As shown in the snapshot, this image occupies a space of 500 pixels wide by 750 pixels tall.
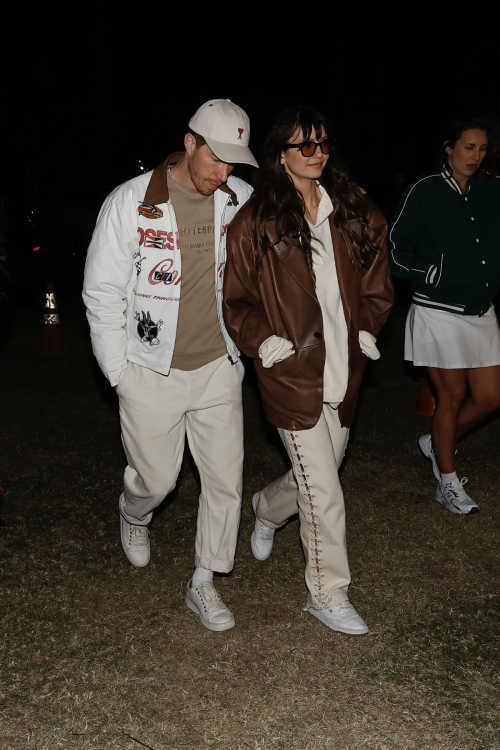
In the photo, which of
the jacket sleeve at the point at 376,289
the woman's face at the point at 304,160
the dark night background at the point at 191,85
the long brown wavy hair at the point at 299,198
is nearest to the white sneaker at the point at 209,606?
the jacket sleeve at the point at 376,289

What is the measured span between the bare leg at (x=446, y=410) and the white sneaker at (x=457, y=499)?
0.33 feet

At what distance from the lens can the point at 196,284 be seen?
3.96m

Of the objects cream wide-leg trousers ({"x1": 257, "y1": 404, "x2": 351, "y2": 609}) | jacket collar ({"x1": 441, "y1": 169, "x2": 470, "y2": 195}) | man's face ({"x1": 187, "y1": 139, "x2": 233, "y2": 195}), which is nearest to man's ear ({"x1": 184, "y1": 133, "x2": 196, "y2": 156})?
man's face ({"x1": 187, "y1": 139, "x2": 233, "y2": 195})

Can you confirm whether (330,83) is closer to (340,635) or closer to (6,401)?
(6,401)

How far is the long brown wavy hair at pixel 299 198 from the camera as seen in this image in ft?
12.2

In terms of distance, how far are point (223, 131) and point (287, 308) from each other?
80cm

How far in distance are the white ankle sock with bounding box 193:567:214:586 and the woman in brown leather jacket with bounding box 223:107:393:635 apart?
1.64 ft

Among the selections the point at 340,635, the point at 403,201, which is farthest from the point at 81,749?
the point at 403,201

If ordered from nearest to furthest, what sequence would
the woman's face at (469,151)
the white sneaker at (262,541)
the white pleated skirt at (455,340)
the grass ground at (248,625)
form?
the grass ground at (248,625) < the white sneaker at (262,541) < the woman's face at (469,151) < the white pleated skirt at (455,340)

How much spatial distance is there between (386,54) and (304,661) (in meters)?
33.1

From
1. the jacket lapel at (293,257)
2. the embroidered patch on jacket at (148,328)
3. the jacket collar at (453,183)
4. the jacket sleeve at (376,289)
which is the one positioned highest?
the jacket collar at (453,183)

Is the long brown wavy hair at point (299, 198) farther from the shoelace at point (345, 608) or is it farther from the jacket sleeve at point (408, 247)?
the shoelace at point (345, 608)

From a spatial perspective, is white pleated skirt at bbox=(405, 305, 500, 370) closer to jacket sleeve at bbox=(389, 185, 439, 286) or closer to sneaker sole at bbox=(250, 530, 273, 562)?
jacket sleeve at bbox=(389, 185, 439, 286)

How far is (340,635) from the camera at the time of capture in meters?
4.01
